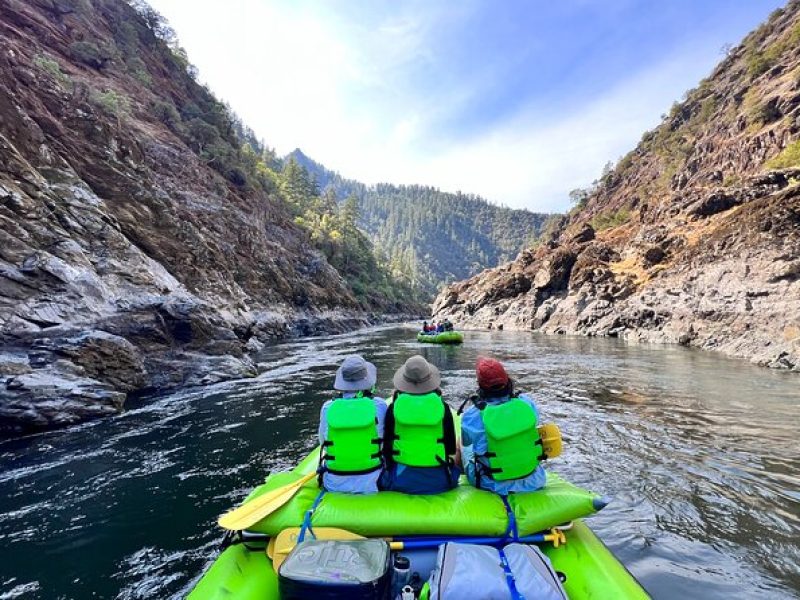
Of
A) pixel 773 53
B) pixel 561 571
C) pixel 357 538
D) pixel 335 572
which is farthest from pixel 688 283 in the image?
pixel 773 53

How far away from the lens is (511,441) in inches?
158

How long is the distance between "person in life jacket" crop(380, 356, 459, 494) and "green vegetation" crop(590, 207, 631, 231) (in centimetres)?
5671

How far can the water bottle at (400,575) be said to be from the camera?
3.16m

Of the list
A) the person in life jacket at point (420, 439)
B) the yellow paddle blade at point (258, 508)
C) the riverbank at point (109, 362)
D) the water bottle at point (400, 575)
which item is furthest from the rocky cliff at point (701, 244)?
the riverbank at point (109, 362)

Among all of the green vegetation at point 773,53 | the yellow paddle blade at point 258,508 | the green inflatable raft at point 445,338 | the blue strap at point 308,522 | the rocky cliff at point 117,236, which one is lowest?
the green inflatable raft at point 445,338

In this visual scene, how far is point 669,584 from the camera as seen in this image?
3947 mm

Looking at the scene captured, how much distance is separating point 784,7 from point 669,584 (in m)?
80.0

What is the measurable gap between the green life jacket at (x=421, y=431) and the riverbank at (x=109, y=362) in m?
8.69

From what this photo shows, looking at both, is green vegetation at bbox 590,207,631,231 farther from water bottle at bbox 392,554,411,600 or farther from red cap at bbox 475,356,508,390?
water bottle at bbox 392,554,411,600

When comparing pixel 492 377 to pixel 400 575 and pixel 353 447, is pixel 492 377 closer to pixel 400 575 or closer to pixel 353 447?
pixel 353 447

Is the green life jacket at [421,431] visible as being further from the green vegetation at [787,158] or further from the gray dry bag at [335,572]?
the green vegetation at [787,158]

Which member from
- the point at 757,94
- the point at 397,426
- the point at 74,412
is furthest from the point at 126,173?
the point at 757,94

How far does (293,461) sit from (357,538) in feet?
14.4

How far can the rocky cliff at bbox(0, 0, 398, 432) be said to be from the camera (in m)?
10.4
